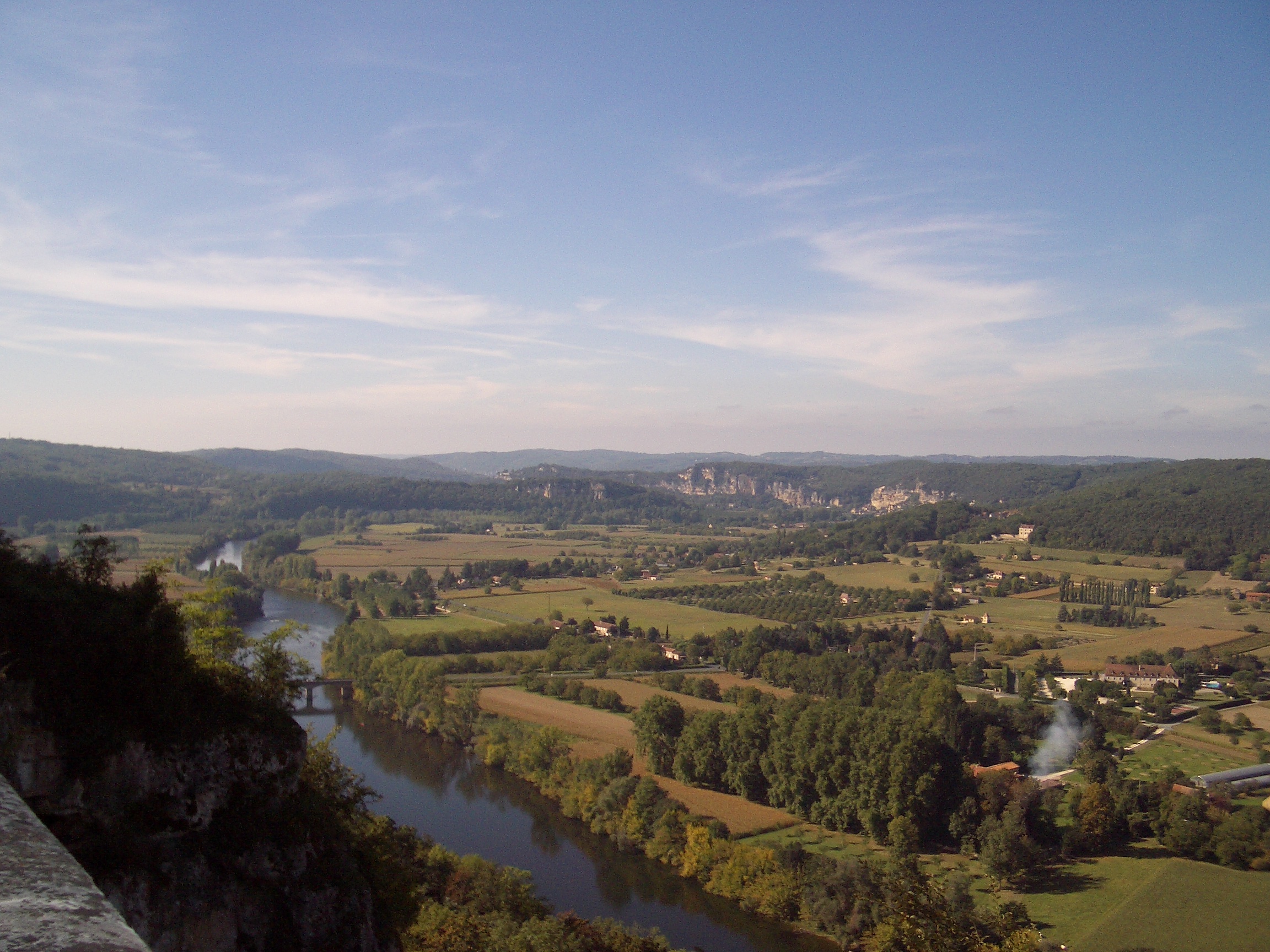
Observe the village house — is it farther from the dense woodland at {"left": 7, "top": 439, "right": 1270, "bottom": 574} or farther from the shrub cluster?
the dense woodland at {"left": 7, "top": 439, "right": 1270, "bottom": 574}

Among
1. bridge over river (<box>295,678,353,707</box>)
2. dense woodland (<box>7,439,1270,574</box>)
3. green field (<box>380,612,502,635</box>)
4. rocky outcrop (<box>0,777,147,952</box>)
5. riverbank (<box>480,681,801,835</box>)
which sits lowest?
bridge over river (<box>295,678,353,707</box>)

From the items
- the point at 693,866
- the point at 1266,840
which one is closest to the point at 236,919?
the point at 693,866

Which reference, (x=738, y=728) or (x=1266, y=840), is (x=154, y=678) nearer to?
(x=738, y=728)

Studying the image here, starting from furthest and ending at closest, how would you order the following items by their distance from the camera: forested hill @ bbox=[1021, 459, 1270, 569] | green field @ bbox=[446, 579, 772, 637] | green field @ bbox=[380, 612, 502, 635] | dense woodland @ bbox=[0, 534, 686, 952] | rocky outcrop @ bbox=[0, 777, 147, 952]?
forested hill @ bbox=[1021, 459, 1270, 569]
green field @ bbox=[446, 579, 772, 637]
green field @ bbox=[380, 612, 502, 635]
dense woodland @ bbox=[0, 534, 686, 952]
rocky outcrop @ bbox=[0, 777, 147, 952]

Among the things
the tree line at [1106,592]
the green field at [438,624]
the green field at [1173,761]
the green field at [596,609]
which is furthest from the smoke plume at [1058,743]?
the green field at [438,624]

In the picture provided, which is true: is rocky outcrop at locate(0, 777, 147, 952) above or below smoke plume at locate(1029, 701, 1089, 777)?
above

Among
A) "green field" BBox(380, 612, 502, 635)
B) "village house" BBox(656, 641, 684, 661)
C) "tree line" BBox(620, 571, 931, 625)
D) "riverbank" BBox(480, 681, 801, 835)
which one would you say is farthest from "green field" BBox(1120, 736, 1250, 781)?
"green field" BBox(380, 612, 502, 635)
